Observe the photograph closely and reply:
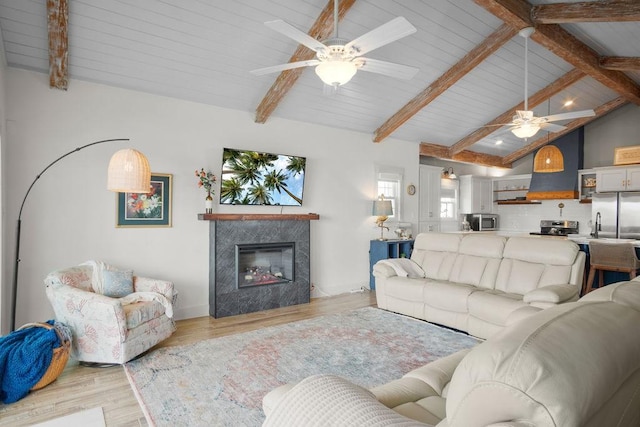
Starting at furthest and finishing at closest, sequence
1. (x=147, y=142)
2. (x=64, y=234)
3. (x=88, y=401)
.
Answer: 1. (x=147, y=142)
2. (x=64, y=234)
3. (x=88, y=401)

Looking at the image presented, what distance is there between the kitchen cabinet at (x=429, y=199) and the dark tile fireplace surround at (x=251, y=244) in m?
2.92

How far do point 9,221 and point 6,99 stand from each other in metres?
1.15

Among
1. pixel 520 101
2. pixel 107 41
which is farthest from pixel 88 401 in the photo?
pixel 520 101

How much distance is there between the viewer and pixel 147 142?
4250mm

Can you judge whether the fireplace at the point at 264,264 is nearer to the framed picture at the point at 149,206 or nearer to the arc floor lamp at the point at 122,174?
the framed picture at the point at 149,206

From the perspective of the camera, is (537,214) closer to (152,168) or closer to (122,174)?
(152,168)

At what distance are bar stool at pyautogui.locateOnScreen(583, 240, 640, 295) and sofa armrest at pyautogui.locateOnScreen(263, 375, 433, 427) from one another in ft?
17.1

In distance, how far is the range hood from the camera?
764 cm

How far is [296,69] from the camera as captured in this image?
4230 mm

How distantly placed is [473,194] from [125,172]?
24.2ft

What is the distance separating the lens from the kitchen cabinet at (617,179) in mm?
6707

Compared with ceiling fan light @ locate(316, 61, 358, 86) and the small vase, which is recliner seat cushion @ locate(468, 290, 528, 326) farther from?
the small vase

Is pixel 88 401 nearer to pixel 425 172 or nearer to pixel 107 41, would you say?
pixel 107 41

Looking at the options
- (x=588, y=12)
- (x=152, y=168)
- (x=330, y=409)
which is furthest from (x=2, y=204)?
(x=588, y=12)
